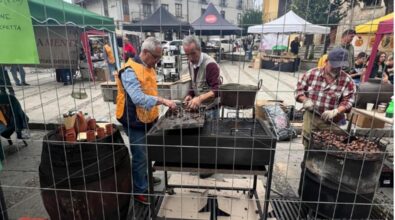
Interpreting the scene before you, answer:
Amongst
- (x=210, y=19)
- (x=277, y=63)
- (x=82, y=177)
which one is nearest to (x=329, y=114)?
(x=82, y=177)

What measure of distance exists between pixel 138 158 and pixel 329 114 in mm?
1855

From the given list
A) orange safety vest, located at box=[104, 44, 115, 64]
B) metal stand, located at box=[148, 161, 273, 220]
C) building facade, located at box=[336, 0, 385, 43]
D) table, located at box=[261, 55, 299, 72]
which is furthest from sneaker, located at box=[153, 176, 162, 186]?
table, located at box=[261, 55, 299, 72]

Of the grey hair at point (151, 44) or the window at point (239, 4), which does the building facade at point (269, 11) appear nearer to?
the window at point (239, 4)

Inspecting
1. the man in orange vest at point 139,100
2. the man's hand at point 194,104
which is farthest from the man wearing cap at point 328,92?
the man in orange vest at point 139,100

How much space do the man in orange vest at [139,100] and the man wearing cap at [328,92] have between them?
1449mm

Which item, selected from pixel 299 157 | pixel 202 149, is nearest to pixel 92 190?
pixel 202 149

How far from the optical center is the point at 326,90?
2.50 m

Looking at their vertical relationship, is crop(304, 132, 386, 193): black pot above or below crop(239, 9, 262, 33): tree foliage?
below

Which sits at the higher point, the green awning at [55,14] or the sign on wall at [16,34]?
the green awning at [55,14]

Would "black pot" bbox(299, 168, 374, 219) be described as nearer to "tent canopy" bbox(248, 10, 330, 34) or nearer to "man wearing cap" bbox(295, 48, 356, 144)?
"man wearing cap" bbox(295, 48, 356, 144)

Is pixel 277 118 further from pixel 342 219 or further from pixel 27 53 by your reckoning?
pixel 27 53

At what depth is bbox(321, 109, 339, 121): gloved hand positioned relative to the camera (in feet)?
7.55

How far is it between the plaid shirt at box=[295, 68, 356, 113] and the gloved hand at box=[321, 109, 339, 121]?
0.15 m

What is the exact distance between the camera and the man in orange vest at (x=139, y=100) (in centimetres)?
199
